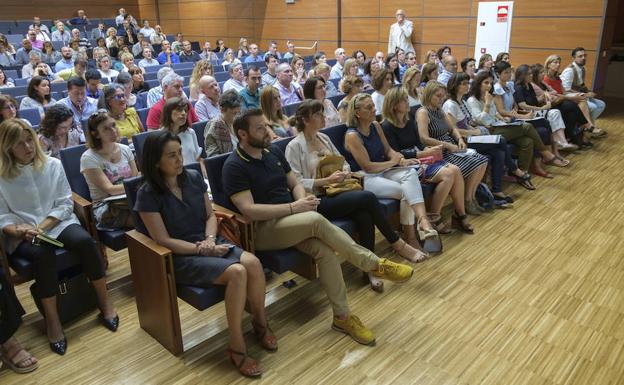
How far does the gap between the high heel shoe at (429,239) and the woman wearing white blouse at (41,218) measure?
6.41ft

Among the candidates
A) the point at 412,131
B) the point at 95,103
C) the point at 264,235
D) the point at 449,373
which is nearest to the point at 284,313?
the point at 264,235

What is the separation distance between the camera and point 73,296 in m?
2.62

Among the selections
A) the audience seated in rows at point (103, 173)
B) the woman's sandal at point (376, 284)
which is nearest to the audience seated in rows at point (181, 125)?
the audience seated in rows at point (103, 173)

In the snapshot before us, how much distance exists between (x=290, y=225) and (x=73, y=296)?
1.27 meters

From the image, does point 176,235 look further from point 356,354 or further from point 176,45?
point 176,45

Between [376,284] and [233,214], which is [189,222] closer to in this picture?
[233,214]

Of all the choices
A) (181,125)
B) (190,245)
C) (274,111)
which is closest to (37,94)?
(181,125)

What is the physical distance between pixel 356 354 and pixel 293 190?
97 cm

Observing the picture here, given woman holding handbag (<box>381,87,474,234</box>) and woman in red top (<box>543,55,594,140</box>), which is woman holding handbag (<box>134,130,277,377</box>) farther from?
woman in red top (<box>543,55,594,140</box>)

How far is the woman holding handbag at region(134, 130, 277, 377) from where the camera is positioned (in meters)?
2.19

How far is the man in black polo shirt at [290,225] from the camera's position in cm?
247

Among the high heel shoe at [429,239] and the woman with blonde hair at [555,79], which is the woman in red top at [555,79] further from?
the high heel shoe at [429,239]

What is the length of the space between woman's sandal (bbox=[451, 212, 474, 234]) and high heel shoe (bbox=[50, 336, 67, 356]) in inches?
109

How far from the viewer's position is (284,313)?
2.68 metres
